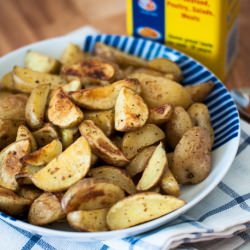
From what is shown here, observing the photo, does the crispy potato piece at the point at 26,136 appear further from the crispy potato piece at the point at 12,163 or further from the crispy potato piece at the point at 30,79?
the crispy potato piece at the point at 30,79

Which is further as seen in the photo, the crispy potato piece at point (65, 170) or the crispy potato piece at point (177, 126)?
the crispy potato piece at point (177, 126)

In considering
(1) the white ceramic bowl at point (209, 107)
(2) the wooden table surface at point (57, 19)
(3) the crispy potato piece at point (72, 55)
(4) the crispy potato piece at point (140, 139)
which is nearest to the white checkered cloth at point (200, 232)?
(1) the white ceramic bowl at point (209, 107)

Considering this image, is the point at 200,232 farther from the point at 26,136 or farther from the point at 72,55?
the point at 72,55

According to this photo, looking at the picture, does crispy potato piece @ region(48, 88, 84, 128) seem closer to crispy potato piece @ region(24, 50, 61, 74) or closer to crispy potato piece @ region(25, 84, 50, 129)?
crispy potato piece @ region(25, 84, 50, 129)

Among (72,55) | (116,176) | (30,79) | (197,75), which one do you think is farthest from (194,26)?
(116,176)

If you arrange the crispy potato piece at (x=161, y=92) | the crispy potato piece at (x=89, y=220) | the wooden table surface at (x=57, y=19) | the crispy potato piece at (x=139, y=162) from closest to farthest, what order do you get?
the crispy potato piece at (x=89, y=220), the crispy potato piece at (x=139, y=162), the crispy potato piece at (x=161, y=92), the wooden table surface at (x=57, y=19)

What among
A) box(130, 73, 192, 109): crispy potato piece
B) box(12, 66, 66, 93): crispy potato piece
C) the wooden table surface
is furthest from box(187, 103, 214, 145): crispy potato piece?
the wooden table surface

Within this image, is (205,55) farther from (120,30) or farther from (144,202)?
(144,202)
